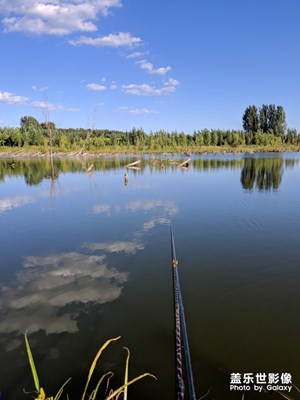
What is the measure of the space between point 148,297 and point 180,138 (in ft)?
288

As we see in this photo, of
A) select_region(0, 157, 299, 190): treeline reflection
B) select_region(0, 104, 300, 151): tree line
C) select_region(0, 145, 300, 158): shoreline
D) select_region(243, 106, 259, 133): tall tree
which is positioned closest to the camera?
select_region(0, 157, 299, 190): treeline reflection

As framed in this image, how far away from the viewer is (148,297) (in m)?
5.47

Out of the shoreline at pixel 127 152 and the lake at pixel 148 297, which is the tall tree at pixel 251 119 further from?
the lake at pixel 148 297

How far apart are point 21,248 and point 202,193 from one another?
1075 cm

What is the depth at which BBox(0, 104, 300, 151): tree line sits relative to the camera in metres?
81.6

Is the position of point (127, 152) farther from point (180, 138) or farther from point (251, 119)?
point (251, 119)

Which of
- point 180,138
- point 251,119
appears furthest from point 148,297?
point 251,119

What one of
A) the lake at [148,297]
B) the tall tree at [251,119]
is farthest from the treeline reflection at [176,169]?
the tall tree at [251,119]

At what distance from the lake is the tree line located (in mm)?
65511

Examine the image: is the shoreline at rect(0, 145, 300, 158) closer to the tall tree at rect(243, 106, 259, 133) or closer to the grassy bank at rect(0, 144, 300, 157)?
the grassy bank at rect(0, 144, 300, 157)

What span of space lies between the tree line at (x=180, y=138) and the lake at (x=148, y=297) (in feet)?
215

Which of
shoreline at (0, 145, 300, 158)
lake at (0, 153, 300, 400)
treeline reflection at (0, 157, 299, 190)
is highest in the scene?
shoreline at (0, 145, 300, 158)

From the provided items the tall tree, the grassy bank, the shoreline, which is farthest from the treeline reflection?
the tall tree

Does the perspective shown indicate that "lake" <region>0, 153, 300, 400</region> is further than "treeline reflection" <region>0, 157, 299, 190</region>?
No
